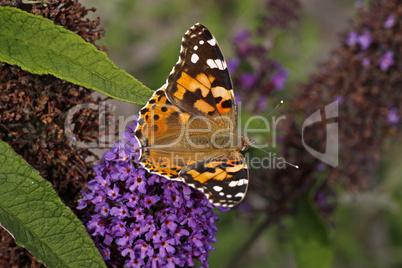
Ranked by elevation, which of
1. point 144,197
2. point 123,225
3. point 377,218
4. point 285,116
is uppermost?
point 285,116

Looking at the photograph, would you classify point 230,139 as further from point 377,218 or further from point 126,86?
point 377,218

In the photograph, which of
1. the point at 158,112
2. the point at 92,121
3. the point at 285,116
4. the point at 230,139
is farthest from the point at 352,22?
the point at 92,121

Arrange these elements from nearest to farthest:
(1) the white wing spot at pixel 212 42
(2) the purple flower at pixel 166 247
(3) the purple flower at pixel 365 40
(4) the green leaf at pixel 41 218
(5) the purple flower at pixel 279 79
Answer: (4) the green leaf at pixel 41 218 < (2) the purple flower at pixel 166 247 < (1) the white wing spot at pixel 212 42 < (3) the purple flower at pixel 365 40 < (5) the purple flower at pixel 279 79

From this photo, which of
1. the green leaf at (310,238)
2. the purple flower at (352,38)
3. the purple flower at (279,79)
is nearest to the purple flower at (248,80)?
the purple flower at (279,79)

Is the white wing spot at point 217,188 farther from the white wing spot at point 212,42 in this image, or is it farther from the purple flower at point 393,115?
the purple flower at point 393,115

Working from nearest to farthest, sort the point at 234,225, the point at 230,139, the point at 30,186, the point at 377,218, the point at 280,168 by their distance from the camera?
the point at 30,186 < the point at 230,139 < the point at 280,168 < the point at 234,225 < the point at 377,218

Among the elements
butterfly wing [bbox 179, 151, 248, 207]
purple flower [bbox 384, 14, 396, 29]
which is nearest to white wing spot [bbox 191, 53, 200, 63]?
butterfly wing [bbox 179, 151, 248, 207]
